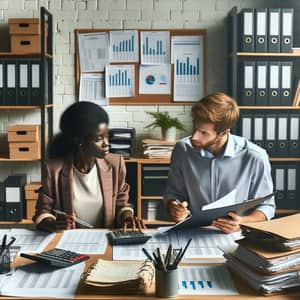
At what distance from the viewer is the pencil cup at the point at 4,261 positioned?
1.74 m

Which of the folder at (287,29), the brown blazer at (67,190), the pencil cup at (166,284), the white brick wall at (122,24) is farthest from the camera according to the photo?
the white brick wall at (122,24)

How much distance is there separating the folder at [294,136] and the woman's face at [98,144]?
6.29 ft

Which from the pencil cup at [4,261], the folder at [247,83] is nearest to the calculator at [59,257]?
the pencil cup at [4,261]

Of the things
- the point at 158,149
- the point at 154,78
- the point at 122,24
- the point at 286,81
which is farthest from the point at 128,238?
the point at 122,24

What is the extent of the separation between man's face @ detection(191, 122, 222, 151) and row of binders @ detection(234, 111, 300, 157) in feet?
4.90

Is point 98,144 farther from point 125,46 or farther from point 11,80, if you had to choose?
point 125,46

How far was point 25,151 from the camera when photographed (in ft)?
13.3

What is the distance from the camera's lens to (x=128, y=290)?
1.59m

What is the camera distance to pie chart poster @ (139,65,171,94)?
434 cm

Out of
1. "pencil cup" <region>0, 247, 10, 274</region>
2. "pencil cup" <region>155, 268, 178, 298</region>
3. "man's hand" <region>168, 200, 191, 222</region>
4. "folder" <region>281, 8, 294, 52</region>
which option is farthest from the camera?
"folder" <region>281, 8, 294, 52</region>

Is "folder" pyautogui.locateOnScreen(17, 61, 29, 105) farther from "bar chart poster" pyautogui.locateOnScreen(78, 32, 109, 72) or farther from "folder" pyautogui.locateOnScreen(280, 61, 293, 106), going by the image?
"folder" pyautogui.locateOnScreen(280, 61, 293, 106)

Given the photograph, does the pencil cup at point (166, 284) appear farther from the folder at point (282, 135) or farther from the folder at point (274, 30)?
the folder at point (274, 30)

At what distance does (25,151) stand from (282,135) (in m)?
1.84

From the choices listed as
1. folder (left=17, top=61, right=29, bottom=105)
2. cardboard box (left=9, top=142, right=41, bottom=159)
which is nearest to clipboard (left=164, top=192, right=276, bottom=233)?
cardboard box (left=9, top=142, right=41, bottom=159)
